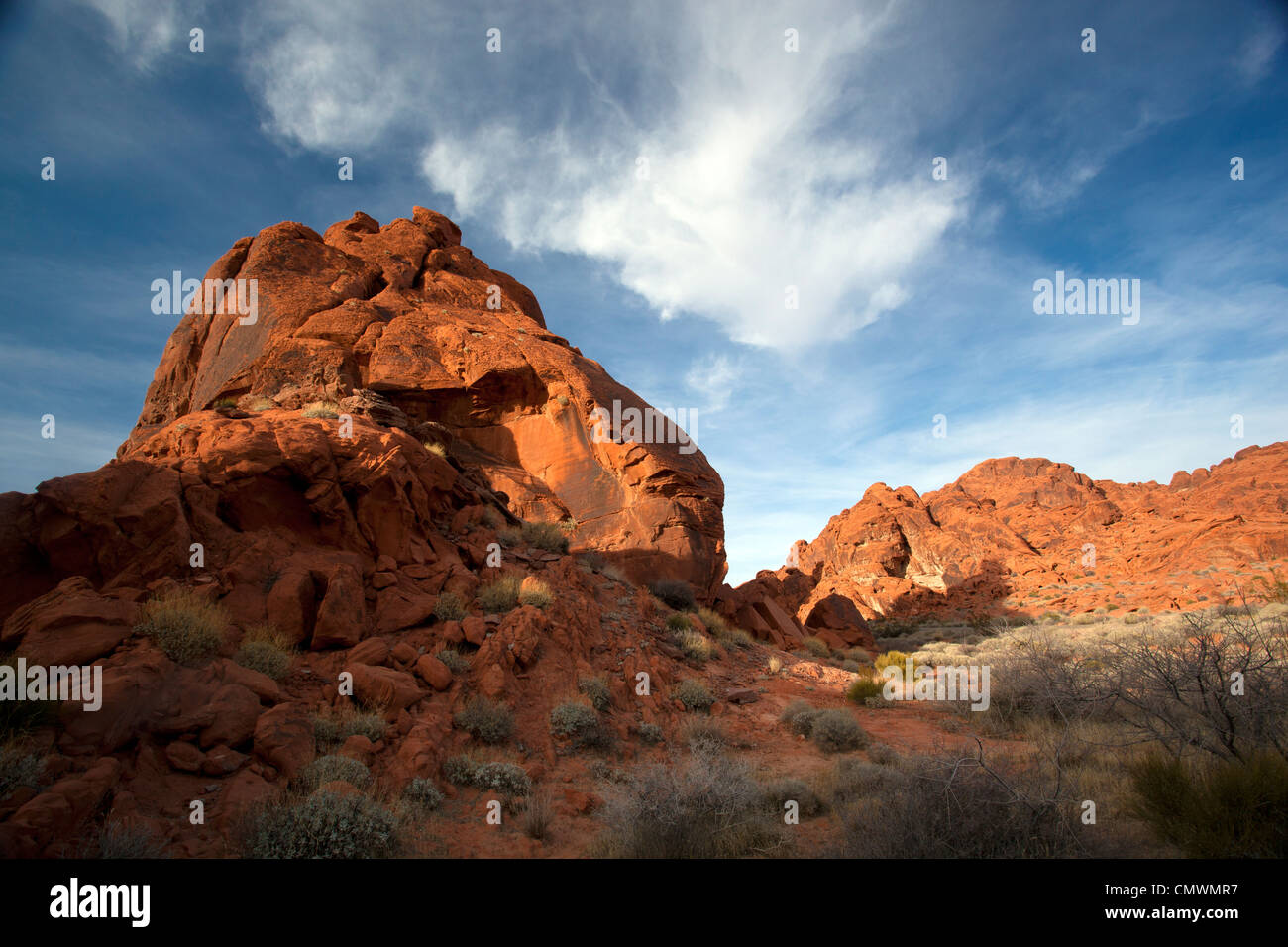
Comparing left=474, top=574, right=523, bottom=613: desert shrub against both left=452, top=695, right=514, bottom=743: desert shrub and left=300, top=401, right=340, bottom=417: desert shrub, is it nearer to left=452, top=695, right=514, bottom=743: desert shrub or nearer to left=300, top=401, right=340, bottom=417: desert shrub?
left=452, top=695, right=514, bottom=743: desert shrub

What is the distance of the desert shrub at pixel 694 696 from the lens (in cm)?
938

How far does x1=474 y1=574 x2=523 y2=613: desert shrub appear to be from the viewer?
9.18m

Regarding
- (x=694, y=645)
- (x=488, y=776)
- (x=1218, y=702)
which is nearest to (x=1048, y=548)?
(x=694, y=645)

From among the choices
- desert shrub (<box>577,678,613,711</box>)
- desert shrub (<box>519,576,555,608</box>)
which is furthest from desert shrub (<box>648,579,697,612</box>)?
desert shrub (<box>577,678,613,711</box>)

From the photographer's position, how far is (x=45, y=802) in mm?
3625

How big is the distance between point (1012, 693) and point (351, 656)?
9.47 meters

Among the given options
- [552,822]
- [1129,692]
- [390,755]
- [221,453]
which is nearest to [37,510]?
[221,453]

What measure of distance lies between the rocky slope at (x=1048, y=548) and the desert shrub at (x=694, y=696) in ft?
28.3

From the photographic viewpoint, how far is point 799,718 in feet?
28.7

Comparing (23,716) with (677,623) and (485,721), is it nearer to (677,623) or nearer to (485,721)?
(485,721)

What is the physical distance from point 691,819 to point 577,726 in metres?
3.17

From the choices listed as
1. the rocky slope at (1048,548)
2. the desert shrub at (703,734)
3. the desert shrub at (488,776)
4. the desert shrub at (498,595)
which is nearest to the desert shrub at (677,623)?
the desert shrub at (703,734)

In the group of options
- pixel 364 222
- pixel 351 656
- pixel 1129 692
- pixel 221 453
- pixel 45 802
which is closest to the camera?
pixel 45 802
